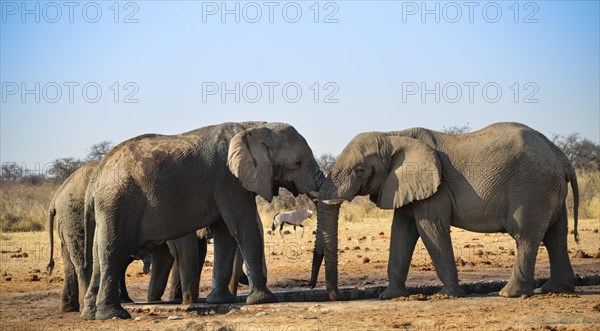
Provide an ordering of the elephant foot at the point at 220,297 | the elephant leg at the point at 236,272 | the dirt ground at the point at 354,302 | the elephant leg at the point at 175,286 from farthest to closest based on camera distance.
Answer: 1. the elephant leg at the point at 175,286
2. the elephant leg at the point at 236,272
3. the elephant foot at the point at 220,297
4. the dirt ground at the point at 354,302

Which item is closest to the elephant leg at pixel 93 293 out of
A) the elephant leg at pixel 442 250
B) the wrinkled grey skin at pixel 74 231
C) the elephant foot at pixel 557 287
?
the wrinkled grey skin at pixel 74 231

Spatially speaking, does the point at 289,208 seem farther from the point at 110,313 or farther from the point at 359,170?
the point at 110,313

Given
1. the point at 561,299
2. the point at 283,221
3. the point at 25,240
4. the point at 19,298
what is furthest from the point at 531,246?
the point at 25,240

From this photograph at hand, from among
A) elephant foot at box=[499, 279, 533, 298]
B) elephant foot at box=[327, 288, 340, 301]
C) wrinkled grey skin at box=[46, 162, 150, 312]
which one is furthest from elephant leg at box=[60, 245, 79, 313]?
elephant foot at box=[499, 279, 533, 298]

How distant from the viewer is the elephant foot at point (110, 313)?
43.7 feet

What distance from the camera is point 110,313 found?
13320 mm

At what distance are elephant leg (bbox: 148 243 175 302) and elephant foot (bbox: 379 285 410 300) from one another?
3229mm

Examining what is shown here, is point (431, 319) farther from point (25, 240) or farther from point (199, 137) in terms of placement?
point (25, 240)

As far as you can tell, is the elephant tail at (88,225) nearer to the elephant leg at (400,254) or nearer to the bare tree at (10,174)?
the elephant leg at (400,254)

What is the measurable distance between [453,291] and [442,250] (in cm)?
52

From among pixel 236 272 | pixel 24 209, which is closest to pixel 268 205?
pixel 24 209

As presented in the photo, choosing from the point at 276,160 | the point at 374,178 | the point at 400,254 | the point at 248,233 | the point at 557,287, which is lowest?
the point at 557,287

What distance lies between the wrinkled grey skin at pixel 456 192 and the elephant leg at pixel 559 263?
1 centimetres

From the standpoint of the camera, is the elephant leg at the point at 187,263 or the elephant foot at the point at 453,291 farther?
the elephant leg at the point at 187,263
